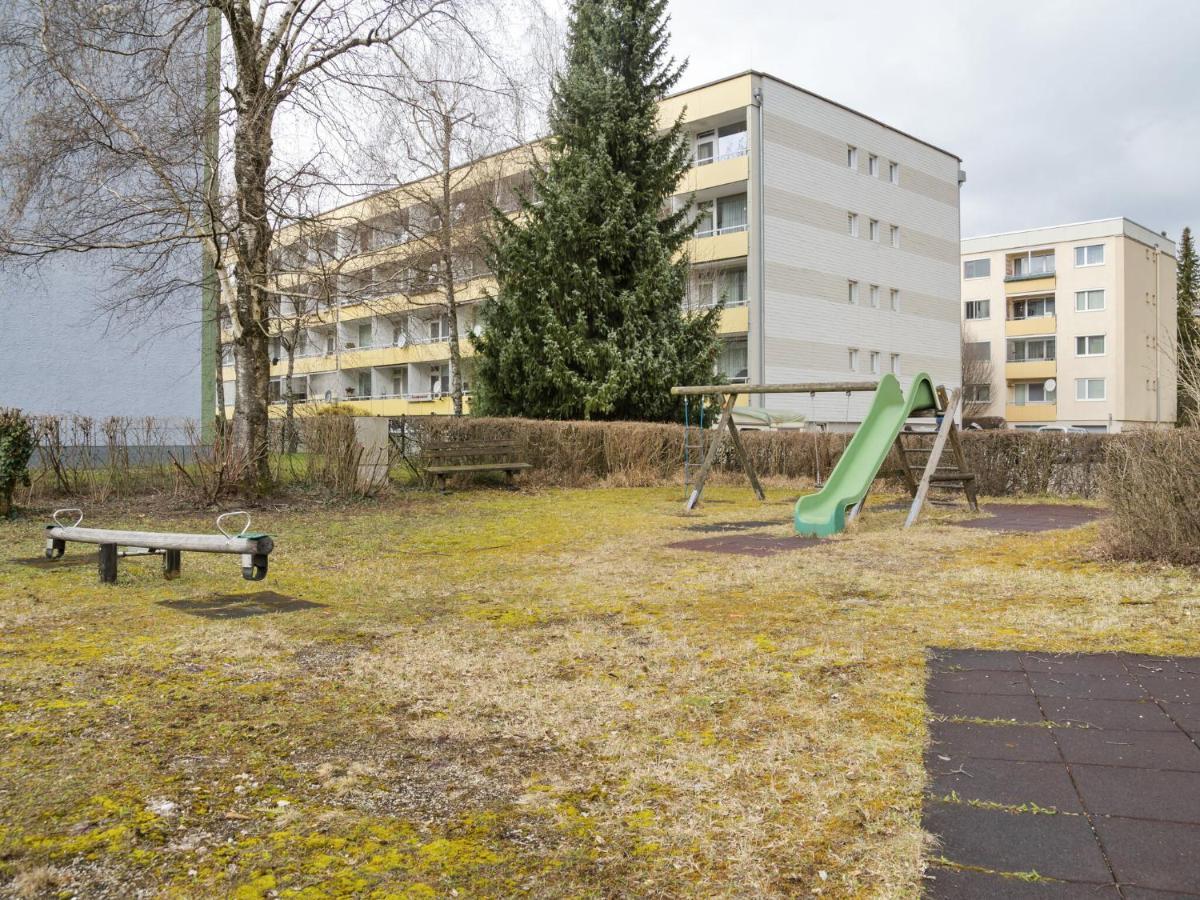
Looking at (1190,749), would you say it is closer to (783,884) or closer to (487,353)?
(783,884)

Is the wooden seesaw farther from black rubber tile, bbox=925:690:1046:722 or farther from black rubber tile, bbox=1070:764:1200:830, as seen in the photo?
black rubber tile, bbox=1070:764:1200:830

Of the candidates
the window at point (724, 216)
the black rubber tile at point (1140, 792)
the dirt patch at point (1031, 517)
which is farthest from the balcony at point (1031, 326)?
the black rubber tile at point (1140, 792)

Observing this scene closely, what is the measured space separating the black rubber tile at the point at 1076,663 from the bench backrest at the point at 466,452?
12.7 metres

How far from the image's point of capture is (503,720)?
3.71m

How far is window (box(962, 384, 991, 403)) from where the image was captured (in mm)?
56250

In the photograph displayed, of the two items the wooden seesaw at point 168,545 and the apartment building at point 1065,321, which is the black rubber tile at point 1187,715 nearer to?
the wooden seesaw at point 168,545

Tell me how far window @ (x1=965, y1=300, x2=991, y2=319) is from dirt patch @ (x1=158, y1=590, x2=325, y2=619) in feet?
190

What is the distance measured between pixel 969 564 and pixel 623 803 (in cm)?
587

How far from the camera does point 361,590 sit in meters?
6.89

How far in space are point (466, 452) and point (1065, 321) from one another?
4868 centimetres

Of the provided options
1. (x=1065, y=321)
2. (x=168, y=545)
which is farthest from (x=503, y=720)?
(x=1065, y=321)

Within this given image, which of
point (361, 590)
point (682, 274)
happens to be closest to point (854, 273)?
point (682, 274)

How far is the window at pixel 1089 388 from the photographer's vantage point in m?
52.3

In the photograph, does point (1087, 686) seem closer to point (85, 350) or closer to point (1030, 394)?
point (85, 350)
